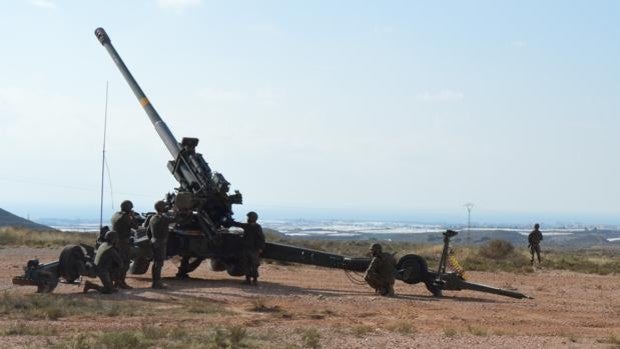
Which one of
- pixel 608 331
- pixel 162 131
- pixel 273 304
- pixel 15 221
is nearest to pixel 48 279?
pixel 273 304

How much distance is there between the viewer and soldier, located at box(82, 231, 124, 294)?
56.6 feet

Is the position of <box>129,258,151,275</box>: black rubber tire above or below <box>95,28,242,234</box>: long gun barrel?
below

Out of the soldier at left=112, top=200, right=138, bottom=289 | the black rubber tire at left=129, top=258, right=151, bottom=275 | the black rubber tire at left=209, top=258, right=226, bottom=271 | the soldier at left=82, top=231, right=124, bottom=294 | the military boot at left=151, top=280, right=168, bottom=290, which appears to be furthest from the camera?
the black rubber tire at left=209, top=258, right=226, bottom=271

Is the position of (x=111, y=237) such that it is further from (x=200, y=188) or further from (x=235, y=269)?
(x=235, y=269)

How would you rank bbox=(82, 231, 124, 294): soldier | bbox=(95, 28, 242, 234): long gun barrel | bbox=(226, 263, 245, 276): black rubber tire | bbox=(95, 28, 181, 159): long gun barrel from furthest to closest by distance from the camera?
bbox=(95, 28, 181, 159): long gun barrel, bbox=(226, 263, 245, 276): black rubber tire, bbox=(95, 28, 242, 234): long gun barrel, bbox=(82, 231, 124, 294): soldier

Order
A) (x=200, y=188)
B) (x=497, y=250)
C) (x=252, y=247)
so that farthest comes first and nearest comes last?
(x=497, y=250) < (x=200, y=188) < (x=252, y=247)

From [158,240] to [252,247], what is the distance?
2.45m

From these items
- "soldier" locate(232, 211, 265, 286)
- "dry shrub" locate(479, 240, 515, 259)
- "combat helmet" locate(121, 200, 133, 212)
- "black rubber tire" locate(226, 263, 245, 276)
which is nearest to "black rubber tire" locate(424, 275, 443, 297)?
"soldier" locate(232, 211, 265, 286)

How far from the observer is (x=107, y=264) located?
17391 mm

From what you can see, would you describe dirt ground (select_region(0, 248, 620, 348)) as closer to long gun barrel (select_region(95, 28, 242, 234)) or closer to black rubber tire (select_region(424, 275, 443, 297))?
black rubber tire (select_region(424, 275, 443, 297))

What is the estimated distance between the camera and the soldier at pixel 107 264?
17.2 meters

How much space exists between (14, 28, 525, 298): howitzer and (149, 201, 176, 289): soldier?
0.64 metres

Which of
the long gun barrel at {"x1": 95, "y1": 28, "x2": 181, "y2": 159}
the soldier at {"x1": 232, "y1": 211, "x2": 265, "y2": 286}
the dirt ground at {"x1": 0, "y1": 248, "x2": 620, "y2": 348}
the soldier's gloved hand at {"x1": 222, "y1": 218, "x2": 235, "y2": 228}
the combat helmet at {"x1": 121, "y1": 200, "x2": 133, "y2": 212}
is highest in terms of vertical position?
the long gun barrel at {"x1": 95, "y1": 28, "x2": 181, "y2": 159}

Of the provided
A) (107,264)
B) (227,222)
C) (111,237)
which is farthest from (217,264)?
(107,264)
